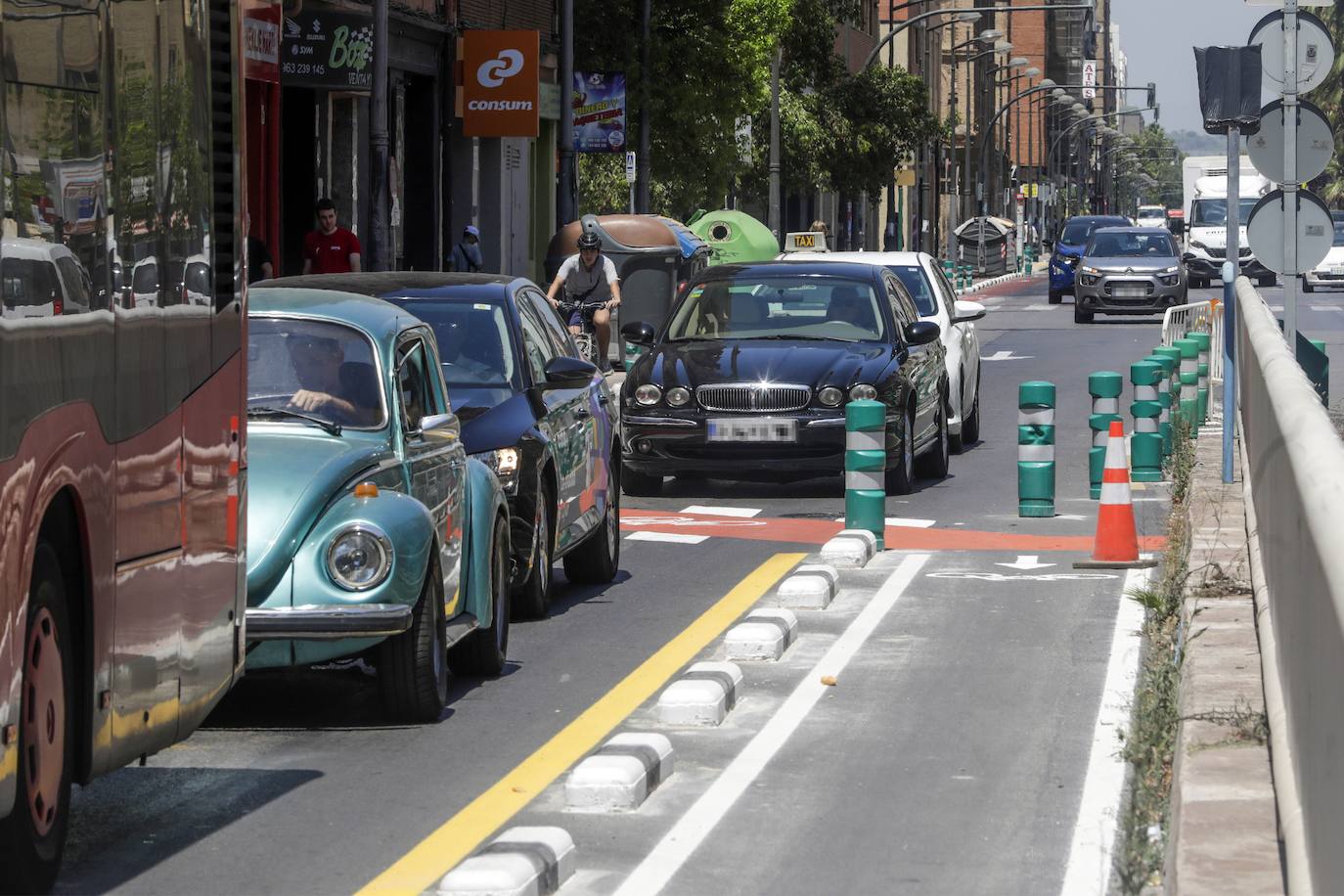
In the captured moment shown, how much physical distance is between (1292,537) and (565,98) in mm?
31629

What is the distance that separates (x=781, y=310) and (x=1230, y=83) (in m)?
3.82

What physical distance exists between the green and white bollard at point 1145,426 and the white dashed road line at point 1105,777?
6351 mm

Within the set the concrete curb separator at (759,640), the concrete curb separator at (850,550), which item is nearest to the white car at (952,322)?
the concrete curb separator at (850,550)

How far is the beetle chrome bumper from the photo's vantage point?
8352 mm

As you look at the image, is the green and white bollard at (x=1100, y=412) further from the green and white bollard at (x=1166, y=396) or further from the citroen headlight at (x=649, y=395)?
the citroen headlight at (x=649, y=395)

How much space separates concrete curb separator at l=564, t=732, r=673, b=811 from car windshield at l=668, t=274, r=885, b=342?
34.9 feet

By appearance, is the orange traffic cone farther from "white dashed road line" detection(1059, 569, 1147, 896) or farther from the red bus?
the red bus

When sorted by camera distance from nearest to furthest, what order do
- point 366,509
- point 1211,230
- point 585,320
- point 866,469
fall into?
point 366,509 → point 866,469 → point 585,320 → point 1211,230

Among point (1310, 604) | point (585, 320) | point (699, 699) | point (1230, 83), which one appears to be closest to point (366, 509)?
point (699, 699)

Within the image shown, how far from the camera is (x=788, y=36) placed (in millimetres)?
52875

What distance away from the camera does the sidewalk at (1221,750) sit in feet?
19.6

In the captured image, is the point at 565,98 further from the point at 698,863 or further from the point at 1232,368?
the point at 698,863

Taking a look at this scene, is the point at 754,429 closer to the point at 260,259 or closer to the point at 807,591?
the point at 807,591

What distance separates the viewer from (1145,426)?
18.1 meters
